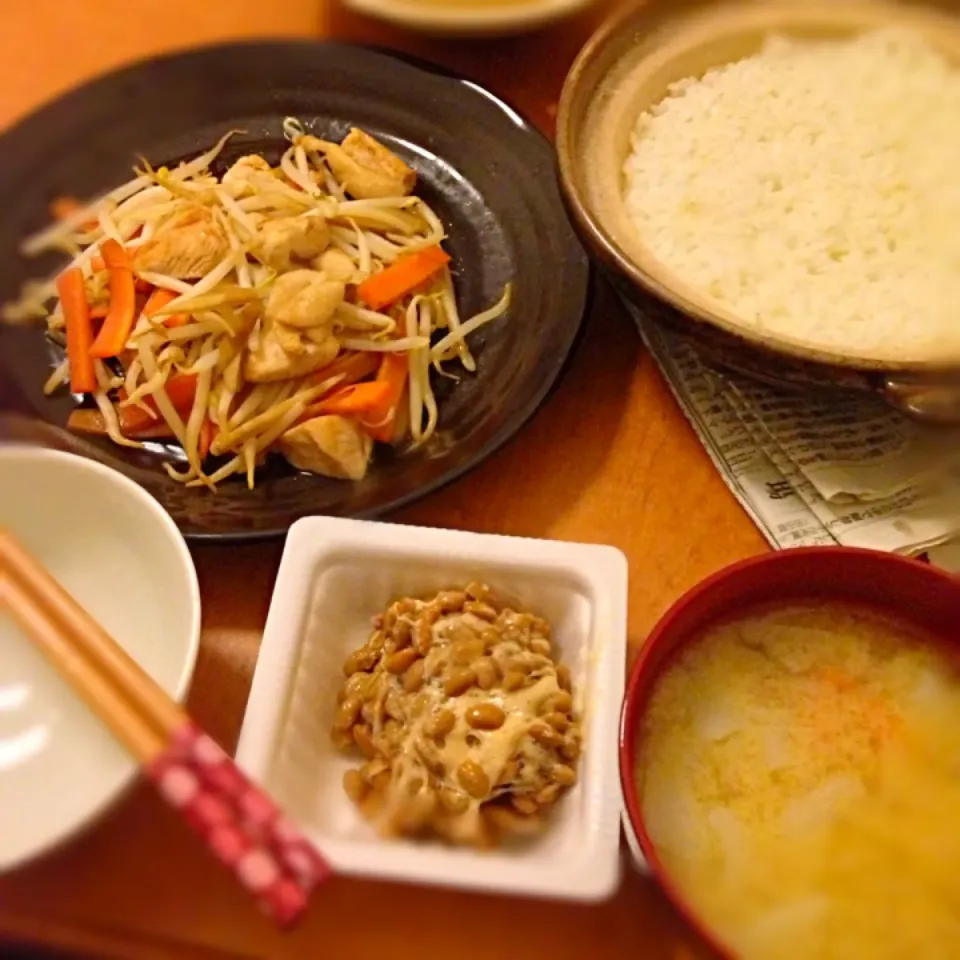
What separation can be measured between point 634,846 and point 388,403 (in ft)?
1.81

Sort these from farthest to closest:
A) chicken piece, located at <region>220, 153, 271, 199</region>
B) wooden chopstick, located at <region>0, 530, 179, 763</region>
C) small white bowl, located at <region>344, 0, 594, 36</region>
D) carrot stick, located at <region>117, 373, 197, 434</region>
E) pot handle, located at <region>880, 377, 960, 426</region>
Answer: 1. small white bowl, located at <region>344, 0, 594, 36</region>
2. chicken piece, located at <region>220, 153, 271, 199</region>
3. carrot stick, located at <region>117, 373, 197, 434</region>
4. pot handle, located at <region>880, 377, 960, 426</region>
5. wooden chopstick, located at <region>0, 530, 179, 763</region>

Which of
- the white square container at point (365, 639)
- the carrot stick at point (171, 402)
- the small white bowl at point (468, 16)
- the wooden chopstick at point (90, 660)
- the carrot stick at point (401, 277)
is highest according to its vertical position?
the small white bowl at point (468, 16)

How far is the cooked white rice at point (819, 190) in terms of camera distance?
1109 mm

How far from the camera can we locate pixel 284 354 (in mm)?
1155

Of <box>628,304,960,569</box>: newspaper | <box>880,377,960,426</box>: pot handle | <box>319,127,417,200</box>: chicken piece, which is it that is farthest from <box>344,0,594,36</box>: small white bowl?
<box>880,377,960,426</box>: pot handle

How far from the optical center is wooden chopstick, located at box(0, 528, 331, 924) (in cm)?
59

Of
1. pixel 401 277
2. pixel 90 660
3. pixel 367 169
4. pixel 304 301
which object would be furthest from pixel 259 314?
pixel 90 660

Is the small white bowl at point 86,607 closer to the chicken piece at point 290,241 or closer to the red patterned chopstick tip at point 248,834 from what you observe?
the red patterned chopstick tip at point 248,834

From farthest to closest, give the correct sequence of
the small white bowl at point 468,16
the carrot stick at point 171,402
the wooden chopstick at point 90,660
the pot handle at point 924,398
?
the small white bowl at point 468,16 < the carrot stick at point 171,402 < the pot handle at point 924,398 < the wooden chopstick at point 90,660

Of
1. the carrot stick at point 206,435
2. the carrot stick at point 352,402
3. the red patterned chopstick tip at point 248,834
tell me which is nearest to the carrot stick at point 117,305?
the carrot stick at point 206,435

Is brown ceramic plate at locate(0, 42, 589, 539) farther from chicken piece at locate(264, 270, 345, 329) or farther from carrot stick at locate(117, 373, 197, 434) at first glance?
chicken piece at locate(264, 270, 345, 329)

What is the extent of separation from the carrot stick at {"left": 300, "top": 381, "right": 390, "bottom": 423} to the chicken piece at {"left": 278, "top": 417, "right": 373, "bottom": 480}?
0.02 metres

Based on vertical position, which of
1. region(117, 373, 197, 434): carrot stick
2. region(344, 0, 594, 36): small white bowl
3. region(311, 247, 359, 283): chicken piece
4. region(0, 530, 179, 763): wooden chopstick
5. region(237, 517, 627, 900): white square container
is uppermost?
region(344, 0, 594, 36): small white bowl

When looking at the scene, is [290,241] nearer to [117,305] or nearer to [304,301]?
[304,301]
